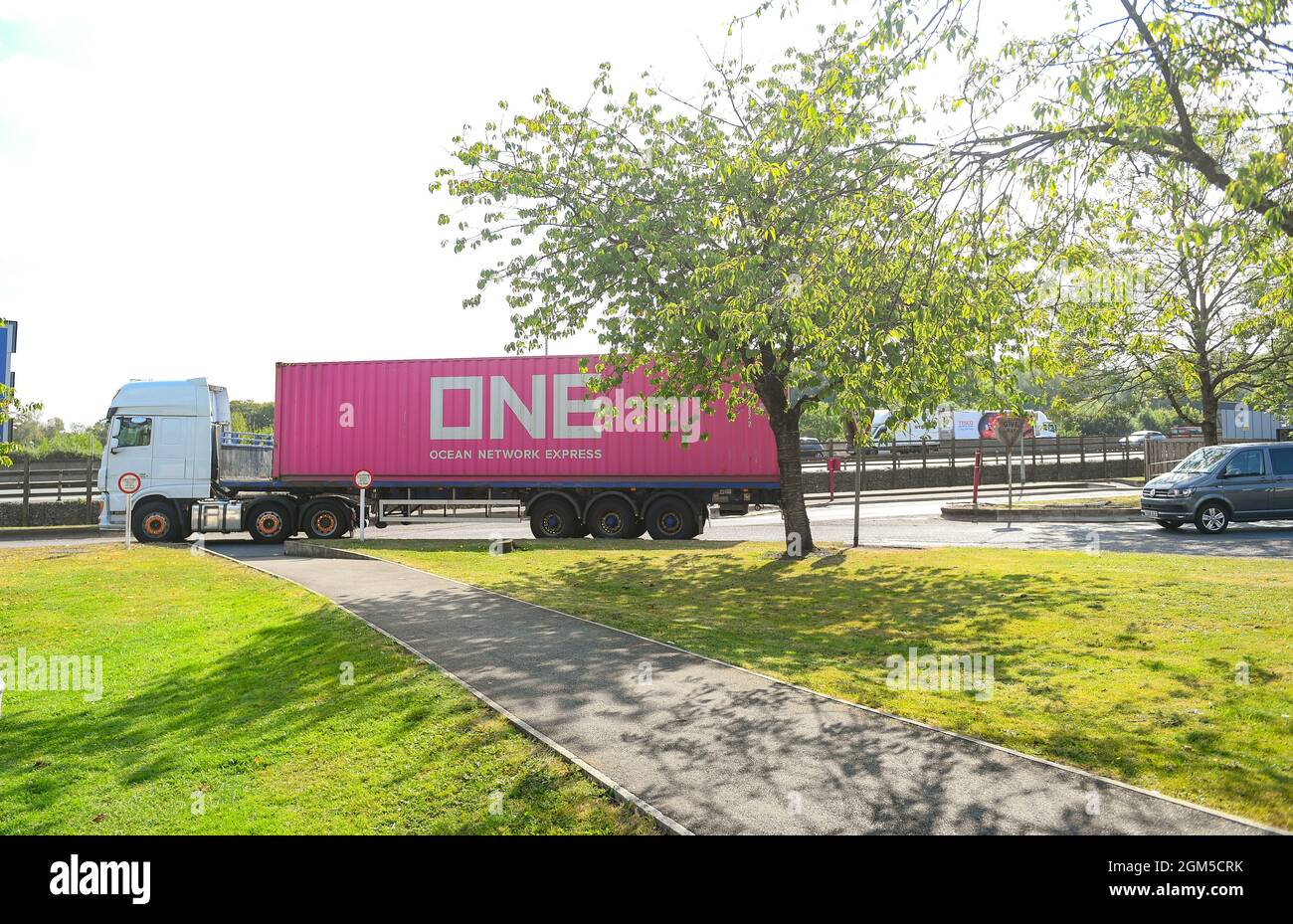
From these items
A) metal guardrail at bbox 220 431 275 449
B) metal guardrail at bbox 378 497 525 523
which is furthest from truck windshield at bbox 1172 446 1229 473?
metal guardrail at bbox 220 431 275 449

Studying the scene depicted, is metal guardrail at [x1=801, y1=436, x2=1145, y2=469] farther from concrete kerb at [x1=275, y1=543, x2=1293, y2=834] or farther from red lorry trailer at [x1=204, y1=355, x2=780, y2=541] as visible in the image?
concrete kerb at [x1=275, y1=543, x2=1293, y2=834]

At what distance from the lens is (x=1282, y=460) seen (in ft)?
61.9

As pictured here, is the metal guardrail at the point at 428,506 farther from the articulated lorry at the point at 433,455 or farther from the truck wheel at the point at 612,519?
the truck wheel at the point at 612,519

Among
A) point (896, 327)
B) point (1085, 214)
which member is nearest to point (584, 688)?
point (896, 327)

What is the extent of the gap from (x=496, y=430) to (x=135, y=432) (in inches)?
337

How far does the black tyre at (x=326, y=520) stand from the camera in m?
21.4

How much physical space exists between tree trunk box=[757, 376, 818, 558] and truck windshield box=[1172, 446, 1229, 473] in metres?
9.46

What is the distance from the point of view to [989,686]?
677cm

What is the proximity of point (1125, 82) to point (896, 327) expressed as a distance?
291cm

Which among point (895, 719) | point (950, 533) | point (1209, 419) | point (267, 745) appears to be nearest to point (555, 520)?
point (950, 533)

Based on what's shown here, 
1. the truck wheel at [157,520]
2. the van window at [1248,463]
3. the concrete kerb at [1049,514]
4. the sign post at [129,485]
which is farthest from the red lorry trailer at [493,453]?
the van window at [1248,463]

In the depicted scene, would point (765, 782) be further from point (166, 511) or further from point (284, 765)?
point (166, 511)

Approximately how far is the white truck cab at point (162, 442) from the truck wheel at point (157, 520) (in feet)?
0.08

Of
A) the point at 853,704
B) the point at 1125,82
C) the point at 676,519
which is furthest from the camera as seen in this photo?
the point at 676,519
